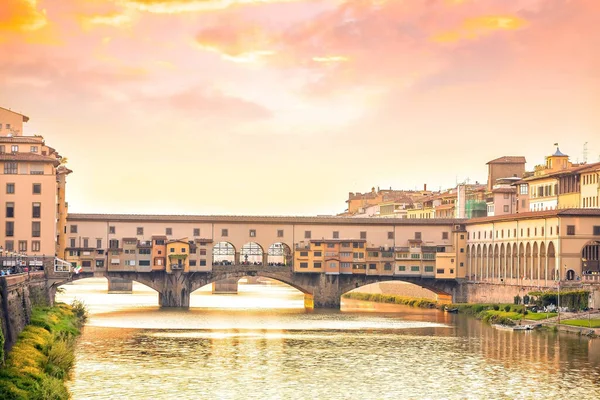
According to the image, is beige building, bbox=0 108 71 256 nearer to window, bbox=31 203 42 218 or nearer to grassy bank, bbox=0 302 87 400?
window, bbox=31 203 42 218

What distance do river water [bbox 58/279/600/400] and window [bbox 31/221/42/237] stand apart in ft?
27.1

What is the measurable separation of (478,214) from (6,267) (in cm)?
7494

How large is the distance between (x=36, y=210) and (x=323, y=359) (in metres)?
36.7

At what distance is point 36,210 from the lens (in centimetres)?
8594

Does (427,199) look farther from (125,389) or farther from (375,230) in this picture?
(125,389)

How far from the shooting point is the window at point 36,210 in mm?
85750

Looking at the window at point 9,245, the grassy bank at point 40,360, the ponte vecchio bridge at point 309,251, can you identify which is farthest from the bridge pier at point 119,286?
the grassy bank at point 40,360

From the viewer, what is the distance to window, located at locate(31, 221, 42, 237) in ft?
281

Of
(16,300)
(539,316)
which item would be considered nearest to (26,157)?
→ (16,300)

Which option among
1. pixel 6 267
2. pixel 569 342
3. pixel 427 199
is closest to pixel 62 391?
pixel 6 267

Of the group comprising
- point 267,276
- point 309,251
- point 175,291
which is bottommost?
point 175,291

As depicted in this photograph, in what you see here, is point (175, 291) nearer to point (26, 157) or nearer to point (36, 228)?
point (36, 228)

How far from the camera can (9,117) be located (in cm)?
10875

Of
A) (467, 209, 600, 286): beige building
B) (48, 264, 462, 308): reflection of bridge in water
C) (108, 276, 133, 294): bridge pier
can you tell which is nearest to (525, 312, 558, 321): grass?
(467, 209, 600, 286): beige building
